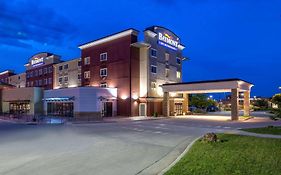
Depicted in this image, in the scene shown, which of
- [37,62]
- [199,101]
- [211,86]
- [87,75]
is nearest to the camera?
[211,86]

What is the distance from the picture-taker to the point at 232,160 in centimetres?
972

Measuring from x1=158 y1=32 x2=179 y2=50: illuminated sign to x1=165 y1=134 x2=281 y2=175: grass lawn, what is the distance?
34.4 metres

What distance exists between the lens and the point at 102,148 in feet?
44.8

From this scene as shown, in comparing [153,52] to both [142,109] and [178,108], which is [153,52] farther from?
[178,108]

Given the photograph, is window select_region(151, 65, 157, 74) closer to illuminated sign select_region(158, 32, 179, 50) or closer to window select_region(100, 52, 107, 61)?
illuminated sign select_region(158, 32, 179, 50)

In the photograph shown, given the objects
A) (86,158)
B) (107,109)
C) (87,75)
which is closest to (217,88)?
(107,109)

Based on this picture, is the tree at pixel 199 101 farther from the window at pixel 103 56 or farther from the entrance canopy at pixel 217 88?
the window at pixel 103 56

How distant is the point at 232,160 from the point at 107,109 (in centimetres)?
3374

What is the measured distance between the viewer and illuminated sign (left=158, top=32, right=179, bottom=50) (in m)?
45.2

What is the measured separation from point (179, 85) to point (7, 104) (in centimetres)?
4282

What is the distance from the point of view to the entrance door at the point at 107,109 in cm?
4171

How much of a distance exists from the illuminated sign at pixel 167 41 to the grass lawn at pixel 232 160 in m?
34.4

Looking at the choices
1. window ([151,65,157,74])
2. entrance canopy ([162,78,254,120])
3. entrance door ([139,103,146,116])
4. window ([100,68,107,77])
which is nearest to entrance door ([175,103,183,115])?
entrance canopy ([162,78,254,120])

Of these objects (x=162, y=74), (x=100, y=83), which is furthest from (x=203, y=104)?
(x=100, y=83)
